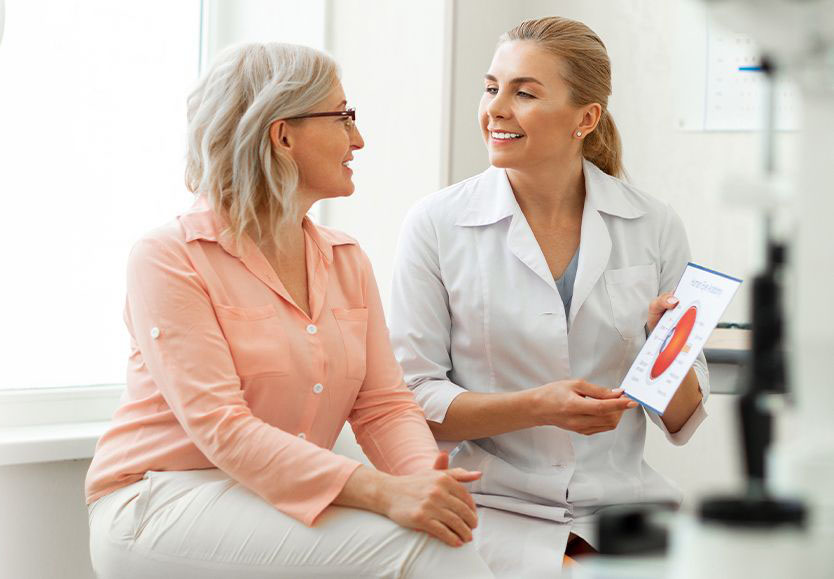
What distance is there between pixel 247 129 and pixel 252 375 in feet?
1.37

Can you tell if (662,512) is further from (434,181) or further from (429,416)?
(434,181)

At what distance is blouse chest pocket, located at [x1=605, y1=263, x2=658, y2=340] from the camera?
192 centimetres

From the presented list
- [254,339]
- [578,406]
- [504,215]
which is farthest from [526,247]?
[254,339]

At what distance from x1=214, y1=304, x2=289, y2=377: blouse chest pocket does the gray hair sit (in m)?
0.13

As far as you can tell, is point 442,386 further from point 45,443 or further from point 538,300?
point 45,443

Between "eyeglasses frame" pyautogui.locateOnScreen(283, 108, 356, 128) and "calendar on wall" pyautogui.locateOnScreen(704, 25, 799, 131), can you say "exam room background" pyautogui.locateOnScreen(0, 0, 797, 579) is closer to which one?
"calendar on wall" pyautogui.locateOnScreen(704, 25, 799, 131)

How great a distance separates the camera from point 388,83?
2.65 m

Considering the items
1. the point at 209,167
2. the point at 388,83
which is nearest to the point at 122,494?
the point at 209,167

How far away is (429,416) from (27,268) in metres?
1.04

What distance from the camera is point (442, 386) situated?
6.29 feet

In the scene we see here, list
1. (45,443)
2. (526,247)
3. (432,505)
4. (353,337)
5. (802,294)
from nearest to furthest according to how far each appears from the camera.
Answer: (802,294) < (432,505) < (353,337) < (526,247) < (45,443)

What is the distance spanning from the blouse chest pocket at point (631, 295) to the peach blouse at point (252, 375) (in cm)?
41

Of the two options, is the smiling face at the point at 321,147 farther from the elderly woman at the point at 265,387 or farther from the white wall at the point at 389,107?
the white wall at the point at 389,107

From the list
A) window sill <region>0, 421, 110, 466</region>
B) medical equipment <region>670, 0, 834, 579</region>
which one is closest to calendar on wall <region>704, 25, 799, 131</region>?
window sill <region>0, 421, 110, 466</region>
